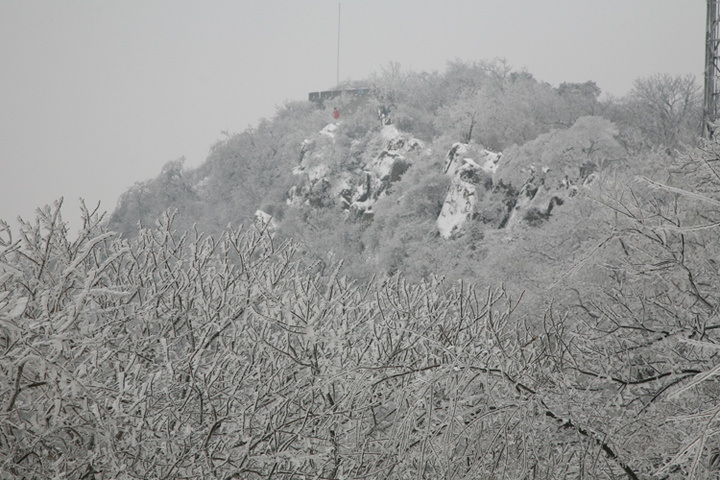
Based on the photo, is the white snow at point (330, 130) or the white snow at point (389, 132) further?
the white snow at point (330, 130)

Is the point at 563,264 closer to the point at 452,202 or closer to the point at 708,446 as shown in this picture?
the point at 708,446

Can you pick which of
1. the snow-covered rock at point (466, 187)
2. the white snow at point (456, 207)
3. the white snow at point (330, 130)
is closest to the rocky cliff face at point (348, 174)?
the white snow at point (330, 130)

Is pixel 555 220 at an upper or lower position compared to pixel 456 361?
lower

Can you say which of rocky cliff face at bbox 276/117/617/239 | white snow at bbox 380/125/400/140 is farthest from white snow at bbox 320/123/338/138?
rocky cliff face at bbox 276/117/617/239

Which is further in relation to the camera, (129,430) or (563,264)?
(563,264)

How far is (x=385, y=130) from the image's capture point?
47500 mm

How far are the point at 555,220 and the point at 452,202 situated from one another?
1036 cm

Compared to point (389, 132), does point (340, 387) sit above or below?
below

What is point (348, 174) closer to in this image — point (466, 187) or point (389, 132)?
point (389, 132)

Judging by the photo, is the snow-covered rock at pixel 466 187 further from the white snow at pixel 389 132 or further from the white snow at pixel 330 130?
the white snow at pixel 330 130

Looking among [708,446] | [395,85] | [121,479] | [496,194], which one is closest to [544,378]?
[708,446]

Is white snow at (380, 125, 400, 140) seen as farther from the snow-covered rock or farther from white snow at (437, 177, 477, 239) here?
white snow at (437, 177, 477, 239)

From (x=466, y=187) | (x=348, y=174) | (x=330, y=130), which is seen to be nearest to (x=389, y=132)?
(x=348, y=174)

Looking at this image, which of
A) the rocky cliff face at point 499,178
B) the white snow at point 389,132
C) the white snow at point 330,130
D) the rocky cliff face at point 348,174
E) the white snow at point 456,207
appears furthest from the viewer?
the white snow at point 330,130
